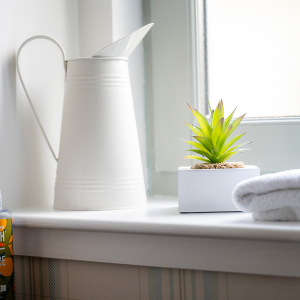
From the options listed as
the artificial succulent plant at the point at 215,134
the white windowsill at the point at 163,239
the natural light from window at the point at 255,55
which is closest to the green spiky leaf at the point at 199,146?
the artificial succulent plant at the point at 215,134

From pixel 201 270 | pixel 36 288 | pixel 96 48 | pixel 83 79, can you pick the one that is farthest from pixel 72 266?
pixel 96 48

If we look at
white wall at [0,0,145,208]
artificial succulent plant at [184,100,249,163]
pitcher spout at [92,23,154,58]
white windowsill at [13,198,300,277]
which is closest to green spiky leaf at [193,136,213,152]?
artificial succulent plant at [184,100,249,163]

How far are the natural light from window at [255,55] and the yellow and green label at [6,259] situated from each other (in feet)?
1.67

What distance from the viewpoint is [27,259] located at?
0.69m

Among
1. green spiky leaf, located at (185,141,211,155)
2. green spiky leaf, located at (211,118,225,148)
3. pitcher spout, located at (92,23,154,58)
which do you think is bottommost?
green spiky leaf, located at (185,141,211,155)

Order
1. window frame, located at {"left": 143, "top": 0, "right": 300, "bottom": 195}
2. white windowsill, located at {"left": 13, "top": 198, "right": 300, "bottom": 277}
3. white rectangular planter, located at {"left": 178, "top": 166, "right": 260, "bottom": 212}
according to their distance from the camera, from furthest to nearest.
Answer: window frame, located at {"left": 143, "top": 0, "right": 300, "bottom": 195}
white rectangular planter, located at {"left": 178, "top": 166, "right": 260, "bottom": 212}
white windowsill, located at {"left": 13, "top": 198, "right": 300, "bottom": 277}

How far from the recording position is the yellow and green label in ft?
1.95

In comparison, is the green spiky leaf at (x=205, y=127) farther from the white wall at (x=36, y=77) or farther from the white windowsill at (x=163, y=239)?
the white wall at (x=36, y=77)

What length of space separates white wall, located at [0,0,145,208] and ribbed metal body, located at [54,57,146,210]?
84 millimetres

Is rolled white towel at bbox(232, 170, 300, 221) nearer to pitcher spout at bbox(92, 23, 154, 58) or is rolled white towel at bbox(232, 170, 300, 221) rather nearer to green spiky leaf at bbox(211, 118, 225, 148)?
green spiky leaf at bbox(211, 118, 225, 148)

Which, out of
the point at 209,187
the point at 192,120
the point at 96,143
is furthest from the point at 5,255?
the point at 192,120

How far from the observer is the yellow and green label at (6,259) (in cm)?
59

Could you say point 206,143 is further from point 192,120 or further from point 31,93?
point 31,93

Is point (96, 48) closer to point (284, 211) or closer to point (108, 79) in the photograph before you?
point (108, 79)
